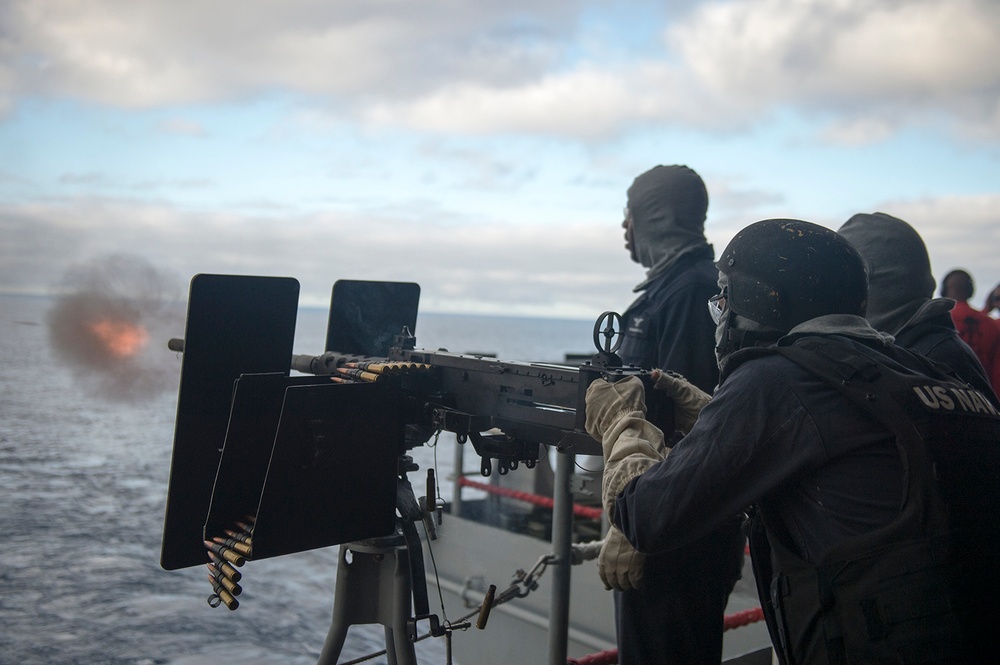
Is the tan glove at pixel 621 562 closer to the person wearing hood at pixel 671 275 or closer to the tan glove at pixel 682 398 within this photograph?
the tan glove at pixel 682 398

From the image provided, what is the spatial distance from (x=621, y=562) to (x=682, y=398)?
628 mm

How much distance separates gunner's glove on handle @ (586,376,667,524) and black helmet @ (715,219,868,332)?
0.46m

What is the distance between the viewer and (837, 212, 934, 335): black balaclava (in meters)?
4.23

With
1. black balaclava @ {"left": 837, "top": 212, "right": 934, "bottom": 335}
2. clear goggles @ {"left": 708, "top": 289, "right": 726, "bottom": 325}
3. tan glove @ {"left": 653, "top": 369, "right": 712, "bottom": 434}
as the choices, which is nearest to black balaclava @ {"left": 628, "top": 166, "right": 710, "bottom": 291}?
black balaclava @ {"left": 837, "top": 212, "right": 934, "bottom": 335}

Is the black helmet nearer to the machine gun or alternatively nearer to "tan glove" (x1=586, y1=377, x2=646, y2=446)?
"tan glove" (x1=586, y1=377, x2=646, y2=446)

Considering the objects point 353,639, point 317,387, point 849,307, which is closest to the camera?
point 849,307

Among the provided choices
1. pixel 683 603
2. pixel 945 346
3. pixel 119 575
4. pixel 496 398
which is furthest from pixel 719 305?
pixel 119 575

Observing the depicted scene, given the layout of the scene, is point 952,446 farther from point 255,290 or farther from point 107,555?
point 107,555

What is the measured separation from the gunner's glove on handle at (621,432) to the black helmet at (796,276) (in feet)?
1.50

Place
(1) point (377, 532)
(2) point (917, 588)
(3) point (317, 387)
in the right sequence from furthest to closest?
(1) point (377, 532) < (3) point (317, 387) < (2) point (917, 588)

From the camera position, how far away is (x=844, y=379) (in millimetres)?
2100

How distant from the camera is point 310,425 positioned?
9.20 feet

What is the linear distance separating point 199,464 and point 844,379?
8.10 ft

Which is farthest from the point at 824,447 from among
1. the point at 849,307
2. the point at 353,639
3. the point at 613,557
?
the point at 353,639
